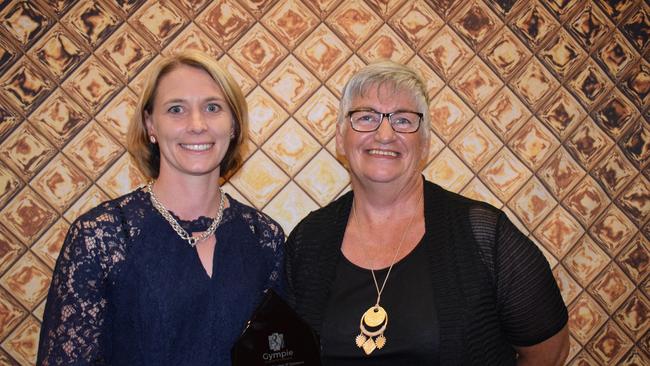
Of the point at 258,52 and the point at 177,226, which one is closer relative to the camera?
the point at 177,226

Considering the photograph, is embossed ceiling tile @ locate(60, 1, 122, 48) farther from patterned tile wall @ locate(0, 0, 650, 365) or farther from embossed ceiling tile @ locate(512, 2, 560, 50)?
embossed ceiling tile @ locate(512, 2, 560, 50)

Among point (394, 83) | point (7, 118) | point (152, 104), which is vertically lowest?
point (394, 83)

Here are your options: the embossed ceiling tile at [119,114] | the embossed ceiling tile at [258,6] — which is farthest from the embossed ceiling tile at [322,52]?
the embossed ceiling tile at [119,114]

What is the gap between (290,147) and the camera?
6.23 feet

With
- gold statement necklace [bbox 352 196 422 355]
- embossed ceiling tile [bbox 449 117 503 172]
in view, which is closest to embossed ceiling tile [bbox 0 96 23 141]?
gold statement necklace [bbox 352 196 422 355]

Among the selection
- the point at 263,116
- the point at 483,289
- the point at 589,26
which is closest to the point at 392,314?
the point at 483,289

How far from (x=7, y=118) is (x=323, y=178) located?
3.94ft

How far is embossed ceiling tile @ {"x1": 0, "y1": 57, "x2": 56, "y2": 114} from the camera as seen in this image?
1766 mm

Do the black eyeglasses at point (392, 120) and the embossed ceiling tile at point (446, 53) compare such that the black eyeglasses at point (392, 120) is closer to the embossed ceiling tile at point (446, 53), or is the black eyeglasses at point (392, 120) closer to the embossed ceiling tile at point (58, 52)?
the embossed ceiling tile at point (446, 53)

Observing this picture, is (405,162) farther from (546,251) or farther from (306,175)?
(546,251)

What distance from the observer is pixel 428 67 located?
6.31 ft

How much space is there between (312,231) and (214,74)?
0.58m

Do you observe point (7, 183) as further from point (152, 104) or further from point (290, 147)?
point (290, 147)

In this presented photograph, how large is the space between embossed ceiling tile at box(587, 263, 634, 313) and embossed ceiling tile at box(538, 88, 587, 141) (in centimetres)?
60
